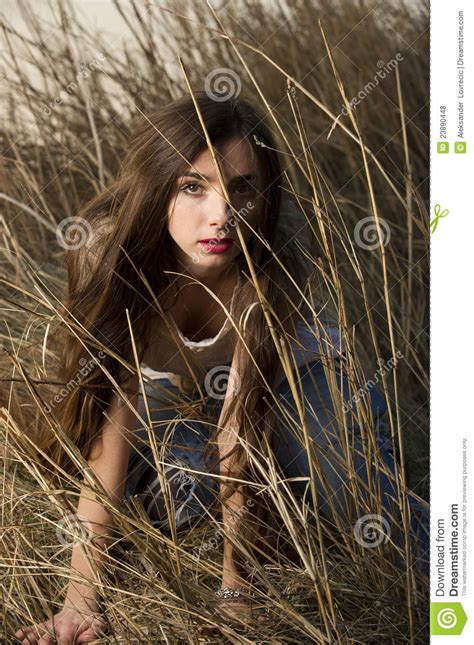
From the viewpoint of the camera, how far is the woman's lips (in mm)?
1277

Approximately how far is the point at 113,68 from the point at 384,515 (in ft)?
3.37

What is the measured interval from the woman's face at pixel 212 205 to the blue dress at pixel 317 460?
20 cm

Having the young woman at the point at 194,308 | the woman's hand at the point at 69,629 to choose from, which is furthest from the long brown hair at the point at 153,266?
the woman's hand at the point at 69,629

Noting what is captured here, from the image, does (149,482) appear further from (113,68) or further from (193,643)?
(113,68)

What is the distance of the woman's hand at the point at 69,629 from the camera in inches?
46.9

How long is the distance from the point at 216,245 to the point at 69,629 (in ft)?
1.84

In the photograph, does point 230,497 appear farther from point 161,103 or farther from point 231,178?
point 161,103

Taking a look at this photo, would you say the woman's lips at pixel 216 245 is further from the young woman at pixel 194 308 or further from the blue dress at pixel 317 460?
the blue dress at pixel 317 460

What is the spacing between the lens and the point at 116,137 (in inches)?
73.4
